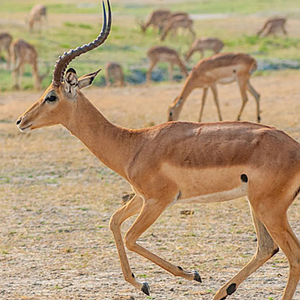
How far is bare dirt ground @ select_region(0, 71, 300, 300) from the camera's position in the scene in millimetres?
5648

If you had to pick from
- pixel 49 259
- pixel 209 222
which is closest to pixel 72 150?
pixel 209 222

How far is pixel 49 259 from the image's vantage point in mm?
6395

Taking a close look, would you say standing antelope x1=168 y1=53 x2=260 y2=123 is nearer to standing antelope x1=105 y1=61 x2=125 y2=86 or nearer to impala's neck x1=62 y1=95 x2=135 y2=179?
standing antelope x1=105 y1=61 x2=125 y2=86

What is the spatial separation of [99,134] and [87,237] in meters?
1.58

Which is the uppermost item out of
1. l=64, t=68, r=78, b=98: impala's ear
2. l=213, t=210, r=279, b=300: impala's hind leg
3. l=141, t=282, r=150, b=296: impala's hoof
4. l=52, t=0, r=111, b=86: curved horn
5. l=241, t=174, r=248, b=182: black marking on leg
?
l=52, t=0, r=111, b=86: curved horn

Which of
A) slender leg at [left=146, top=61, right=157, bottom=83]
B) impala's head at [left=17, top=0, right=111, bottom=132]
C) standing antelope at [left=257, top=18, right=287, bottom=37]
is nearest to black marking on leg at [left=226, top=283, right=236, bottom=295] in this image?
impala's head at [left=17, top=0, right=111, bottom=132]

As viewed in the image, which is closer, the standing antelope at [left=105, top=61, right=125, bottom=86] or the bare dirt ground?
the bare dirt ground

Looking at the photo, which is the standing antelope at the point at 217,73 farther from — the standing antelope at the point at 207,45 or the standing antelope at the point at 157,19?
the standing antelope at the point at 157,19

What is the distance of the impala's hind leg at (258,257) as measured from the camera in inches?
208

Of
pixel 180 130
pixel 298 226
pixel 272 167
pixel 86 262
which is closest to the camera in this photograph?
pixel 272 167

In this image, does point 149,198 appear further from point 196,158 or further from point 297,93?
point 297,93

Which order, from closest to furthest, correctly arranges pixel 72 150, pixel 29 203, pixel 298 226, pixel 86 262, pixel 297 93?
pixel 86 262
pixel 298 226
pixel 29 203
pixel 72 150
pixel 297 93

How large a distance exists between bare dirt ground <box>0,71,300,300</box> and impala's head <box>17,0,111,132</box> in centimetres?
118

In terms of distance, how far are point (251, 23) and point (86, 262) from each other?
29.5 meters
